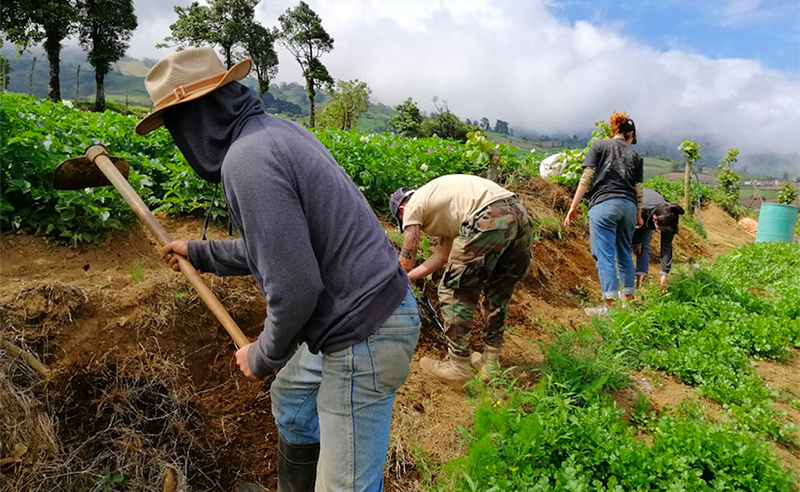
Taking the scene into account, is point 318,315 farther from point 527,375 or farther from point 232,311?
point 527,375

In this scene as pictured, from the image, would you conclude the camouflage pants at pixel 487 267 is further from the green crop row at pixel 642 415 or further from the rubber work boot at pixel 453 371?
the green crop row at pixel 642 415

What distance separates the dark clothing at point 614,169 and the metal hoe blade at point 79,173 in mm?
3868

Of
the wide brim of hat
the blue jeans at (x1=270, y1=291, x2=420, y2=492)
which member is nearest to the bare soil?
the blue jeans at (x1=270, y1=291, x2=420, y2=492)

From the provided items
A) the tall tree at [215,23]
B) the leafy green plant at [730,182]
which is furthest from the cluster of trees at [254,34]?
the leafy green plant at [730,182]

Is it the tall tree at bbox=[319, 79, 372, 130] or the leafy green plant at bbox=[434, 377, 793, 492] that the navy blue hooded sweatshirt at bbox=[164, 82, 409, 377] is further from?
the tall tree at bbox=[319, 79, 372, 130]

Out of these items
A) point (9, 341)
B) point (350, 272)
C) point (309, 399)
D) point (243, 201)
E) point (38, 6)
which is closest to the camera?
point (243, 201)

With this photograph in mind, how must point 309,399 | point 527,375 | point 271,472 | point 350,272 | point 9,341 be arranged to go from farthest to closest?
point 527,375 → point 271,472 → point 9,341 → point 309,399 → point 350,272

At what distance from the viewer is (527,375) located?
11.7ft

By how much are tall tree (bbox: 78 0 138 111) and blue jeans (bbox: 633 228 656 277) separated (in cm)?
3325

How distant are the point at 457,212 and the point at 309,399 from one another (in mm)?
1669

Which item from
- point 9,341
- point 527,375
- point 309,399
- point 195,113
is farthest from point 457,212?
point 9,341

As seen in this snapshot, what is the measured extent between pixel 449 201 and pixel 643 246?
401cm

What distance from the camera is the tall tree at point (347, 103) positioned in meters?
34.3

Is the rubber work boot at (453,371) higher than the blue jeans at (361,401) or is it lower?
lower
